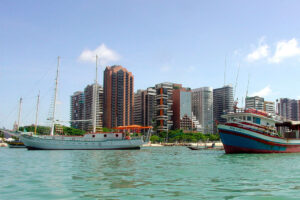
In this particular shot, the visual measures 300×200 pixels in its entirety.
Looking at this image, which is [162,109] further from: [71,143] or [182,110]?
[71,143]

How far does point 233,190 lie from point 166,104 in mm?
155343

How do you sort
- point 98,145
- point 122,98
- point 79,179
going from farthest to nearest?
point 122,98, point 98,145, point 79,179

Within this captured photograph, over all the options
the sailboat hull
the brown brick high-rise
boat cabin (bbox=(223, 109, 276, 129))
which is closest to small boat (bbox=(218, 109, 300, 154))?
boat cabin (bbox=(223, 109, 276, 129))

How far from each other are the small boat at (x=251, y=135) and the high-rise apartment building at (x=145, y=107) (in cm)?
12395

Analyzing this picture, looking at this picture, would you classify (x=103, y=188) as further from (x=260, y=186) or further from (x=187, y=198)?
(x=260, y=186)

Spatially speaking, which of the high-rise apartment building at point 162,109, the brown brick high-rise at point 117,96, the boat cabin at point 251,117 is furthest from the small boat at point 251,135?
the high-rise apartment building at point 162,109

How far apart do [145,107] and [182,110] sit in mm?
22575

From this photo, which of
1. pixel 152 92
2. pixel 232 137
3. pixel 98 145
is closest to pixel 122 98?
pixel 152 92

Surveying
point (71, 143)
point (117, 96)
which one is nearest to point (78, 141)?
point (71, 143)

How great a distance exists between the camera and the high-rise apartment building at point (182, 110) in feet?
575

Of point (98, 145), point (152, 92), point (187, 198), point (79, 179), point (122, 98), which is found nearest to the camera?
point (187, 198)

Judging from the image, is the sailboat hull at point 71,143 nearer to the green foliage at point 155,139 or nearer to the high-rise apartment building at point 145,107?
the green foliage at point 155,139

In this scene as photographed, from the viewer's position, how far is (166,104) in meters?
168

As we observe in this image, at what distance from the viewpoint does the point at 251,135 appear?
40812mm
